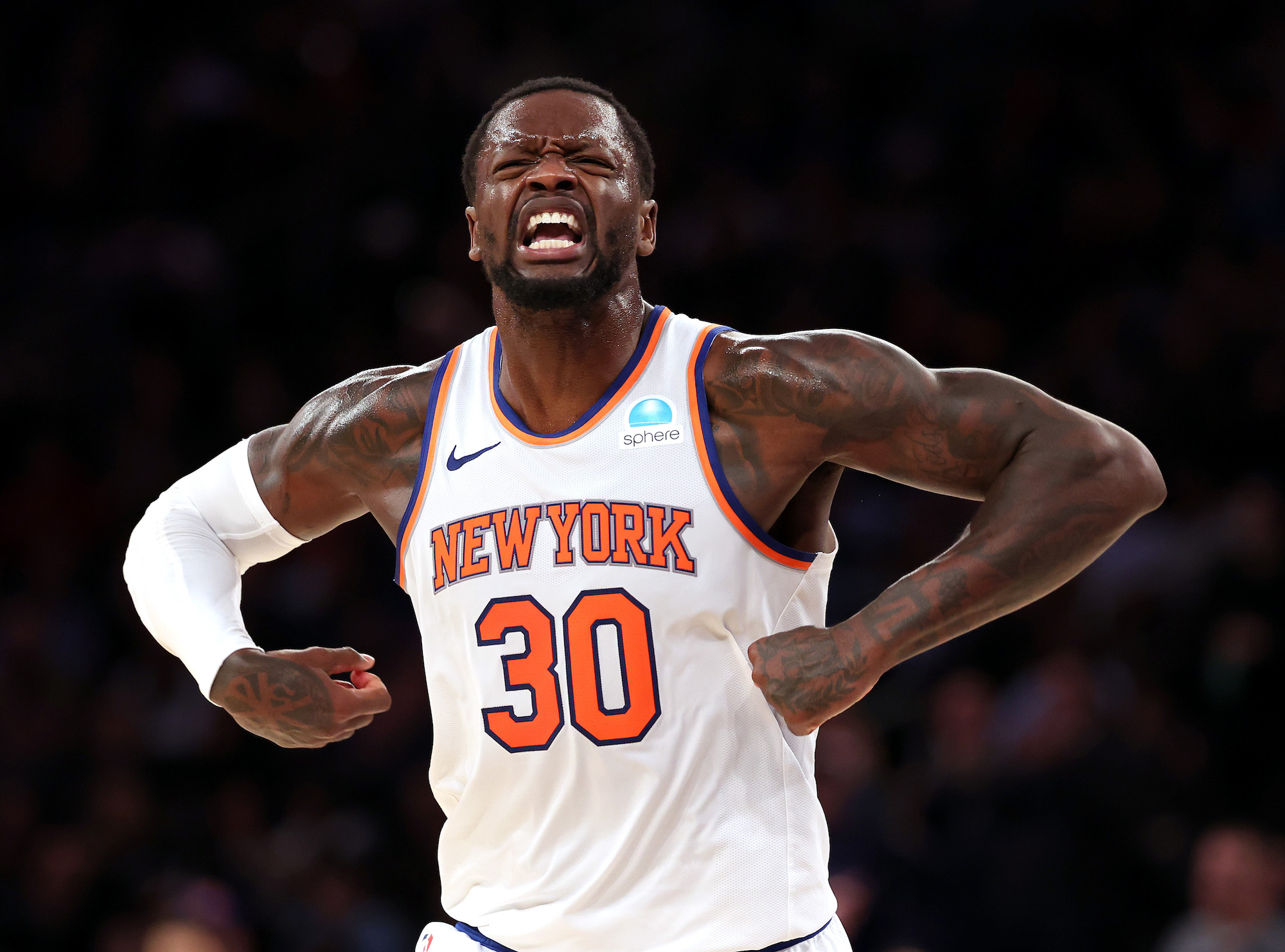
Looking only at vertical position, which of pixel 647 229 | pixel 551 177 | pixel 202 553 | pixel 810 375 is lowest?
pixel 202 553

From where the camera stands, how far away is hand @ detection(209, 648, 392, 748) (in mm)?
3043

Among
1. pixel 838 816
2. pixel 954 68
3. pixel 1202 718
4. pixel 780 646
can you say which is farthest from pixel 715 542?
pixel 954 68

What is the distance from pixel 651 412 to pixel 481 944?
1.09m

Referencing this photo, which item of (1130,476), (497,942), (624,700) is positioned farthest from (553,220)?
(497,942)

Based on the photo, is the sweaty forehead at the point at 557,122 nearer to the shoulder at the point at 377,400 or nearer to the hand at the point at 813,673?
the shoulder at the point at 377,400

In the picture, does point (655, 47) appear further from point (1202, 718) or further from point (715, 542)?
point (715, 542)

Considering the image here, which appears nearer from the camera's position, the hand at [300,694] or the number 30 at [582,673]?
the number 30 at [582,673]

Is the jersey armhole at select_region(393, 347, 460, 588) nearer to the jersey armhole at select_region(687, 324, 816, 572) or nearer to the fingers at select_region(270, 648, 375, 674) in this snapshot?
the fingers at select_region(270, 648, 375, 674)

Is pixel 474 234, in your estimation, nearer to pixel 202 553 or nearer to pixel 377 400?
pixel 377 400

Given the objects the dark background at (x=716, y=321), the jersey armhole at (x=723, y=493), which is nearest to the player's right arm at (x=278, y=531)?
the jersey armhole at (x=723, y=493)

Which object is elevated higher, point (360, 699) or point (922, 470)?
point (922, 470)

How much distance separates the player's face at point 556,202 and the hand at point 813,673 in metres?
0.84

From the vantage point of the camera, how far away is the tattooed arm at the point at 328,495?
3055mm

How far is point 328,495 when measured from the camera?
327 cm
